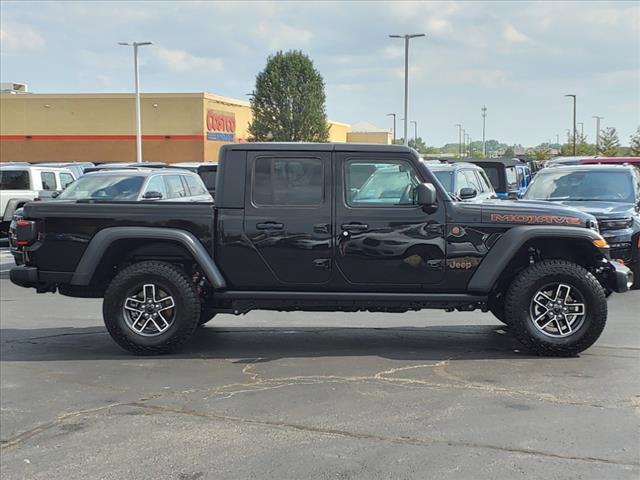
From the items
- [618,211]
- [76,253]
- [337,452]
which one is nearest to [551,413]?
[337,452]

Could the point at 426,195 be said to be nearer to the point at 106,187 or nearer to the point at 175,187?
the point at 106,187

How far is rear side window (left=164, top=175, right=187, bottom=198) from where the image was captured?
1409 centimetres

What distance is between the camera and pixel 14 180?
17.7 metres

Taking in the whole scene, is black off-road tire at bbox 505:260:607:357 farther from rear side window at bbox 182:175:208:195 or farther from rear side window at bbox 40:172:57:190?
rear side window at bbox 40:172:57:190

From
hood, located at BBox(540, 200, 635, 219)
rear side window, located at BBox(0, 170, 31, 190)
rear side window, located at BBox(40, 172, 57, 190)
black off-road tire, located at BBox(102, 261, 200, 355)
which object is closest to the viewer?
black off-road tire, located at BBox(102, 261, 200, 355)

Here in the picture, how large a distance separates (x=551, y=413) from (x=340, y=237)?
2.46 meters

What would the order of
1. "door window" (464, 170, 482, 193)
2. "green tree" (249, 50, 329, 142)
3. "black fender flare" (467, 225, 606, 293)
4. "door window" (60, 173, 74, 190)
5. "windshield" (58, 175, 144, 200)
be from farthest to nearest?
"green tree" (249, 50, 329, 142) < "door window" (60, 173, 74, 190) < "door window" (464, 170, 482, 193) < "windshield" (58, 175, 144, 200) < "black fender flare" (467, 225, 606, 293)

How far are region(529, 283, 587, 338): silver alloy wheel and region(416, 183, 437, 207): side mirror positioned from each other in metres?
1.26

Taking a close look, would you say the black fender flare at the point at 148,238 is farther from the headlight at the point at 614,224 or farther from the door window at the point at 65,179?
the door window at the point at 65,179

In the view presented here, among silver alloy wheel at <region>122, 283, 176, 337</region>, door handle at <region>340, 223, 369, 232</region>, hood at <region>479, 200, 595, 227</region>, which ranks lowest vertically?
silver alloy wheel at <region>122, 283, 176, 337</region>

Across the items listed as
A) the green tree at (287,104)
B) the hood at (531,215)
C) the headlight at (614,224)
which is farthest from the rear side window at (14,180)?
the green tree at (287,104)

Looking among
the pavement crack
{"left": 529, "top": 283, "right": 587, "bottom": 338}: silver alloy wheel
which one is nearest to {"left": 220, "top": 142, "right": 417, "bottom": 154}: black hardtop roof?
{"left": 529, "top": 283, "right": 587, "bottom": 338}: silver alloy wheel

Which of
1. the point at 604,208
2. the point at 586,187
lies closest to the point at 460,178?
the point at 586,187

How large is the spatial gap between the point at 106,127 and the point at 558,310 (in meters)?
43.9
